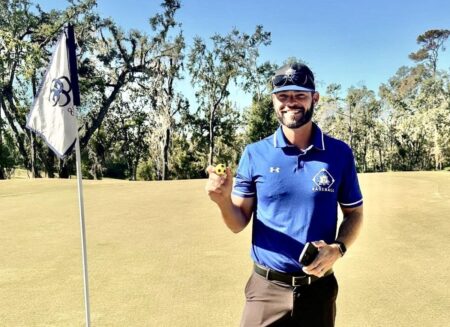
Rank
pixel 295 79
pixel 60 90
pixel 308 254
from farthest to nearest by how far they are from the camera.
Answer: pixel 60 90 < pixel 295 79 < pixel 308 254

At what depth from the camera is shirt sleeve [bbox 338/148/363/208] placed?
2.45 meters

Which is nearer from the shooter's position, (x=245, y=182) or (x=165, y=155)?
(x=245, y=182)

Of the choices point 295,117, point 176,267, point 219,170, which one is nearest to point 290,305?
point 219,170

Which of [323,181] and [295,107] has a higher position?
[295,107]

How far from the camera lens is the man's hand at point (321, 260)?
2127mm

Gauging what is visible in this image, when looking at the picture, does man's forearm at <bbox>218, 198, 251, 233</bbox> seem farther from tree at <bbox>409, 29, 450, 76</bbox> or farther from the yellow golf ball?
tree at <bbox>409, 29, 450, 76</bbox>

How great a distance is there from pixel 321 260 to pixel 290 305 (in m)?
0.33

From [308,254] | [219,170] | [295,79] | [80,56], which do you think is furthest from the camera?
[80,56]

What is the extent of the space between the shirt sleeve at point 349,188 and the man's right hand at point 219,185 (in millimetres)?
653

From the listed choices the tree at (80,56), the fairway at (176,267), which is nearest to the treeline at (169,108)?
the tree at (80,56)

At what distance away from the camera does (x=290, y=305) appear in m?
2.29

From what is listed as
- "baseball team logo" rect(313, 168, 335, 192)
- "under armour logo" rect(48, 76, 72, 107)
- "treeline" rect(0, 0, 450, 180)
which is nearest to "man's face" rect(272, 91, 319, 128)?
"baseball team logo" rect(313, 168, 335, 192)

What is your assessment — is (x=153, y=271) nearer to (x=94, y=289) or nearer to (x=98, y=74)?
(x=94, y=289)

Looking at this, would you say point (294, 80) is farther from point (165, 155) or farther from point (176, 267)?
point (165, 155)
